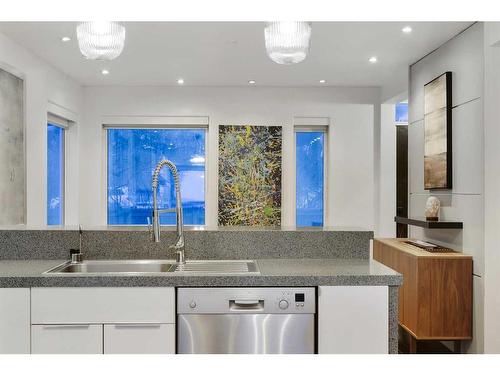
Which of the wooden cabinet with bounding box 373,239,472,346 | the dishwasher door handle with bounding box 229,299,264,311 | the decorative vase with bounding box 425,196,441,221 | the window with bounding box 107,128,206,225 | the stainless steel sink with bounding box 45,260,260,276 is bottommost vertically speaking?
the wooden cabinet with bounding box 373,239,472,346

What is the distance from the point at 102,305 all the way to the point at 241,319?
58 cm

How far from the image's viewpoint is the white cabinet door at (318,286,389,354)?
1.93m

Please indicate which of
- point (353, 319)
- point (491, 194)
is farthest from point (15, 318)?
point (491, 194)

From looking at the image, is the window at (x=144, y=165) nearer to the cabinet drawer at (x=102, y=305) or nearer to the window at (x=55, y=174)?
the window at (x=55, y=174)

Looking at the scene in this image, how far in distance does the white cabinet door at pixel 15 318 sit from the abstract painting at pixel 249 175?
368cm

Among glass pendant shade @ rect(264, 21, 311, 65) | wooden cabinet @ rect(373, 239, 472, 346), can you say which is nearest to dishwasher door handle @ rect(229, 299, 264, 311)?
glass pendant shade @ rect(264, 21, 311, 65)

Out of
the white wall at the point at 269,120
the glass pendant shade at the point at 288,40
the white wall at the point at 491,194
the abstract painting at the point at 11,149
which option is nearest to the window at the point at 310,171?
the white wall at the point at 269,120

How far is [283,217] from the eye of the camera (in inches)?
220

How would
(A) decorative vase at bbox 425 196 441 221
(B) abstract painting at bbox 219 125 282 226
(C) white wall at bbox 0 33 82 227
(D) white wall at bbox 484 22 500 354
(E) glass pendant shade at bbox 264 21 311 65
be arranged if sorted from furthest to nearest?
1. (B) abstract painting at bbox 219 125 282 226
2. (C) white wall at bbox 0 33 82 227
3. (A) decorative vase at bbox 425 196 441 221
4. (D) white wall at bbox 484 22 500 354
5. (E) glass pendant shade at bbox 264 21 311 65

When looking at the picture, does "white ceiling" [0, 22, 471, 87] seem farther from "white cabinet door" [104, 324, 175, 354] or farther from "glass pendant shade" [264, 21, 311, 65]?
"white cabinet door" [104, 324, 175, 354]

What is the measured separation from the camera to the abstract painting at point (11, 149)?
3582mm

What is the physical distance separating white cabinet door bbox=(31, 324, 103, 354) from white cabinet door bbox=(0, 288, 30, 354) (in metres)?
0.04

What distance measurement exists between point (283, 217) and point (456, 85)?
2.67 m
